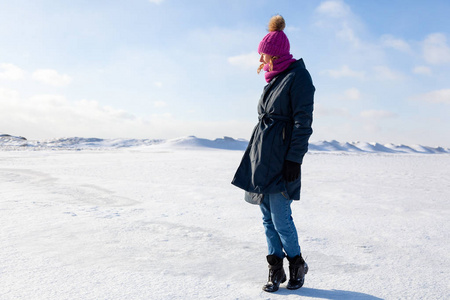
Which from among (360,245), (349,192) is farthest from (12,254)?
(349,192)

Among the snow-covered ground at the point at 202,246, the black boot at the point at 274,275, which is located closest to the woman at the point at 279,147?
the black boot at the point at 274,275

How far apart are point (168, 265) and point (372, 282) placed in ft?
3.96

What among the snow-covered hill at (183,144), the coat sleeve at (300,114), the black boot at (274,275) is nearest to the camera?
the coat sleeve at (300,114)

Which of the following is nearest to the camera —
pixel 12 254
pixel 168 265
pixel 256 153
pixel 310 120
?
pixel 310 120

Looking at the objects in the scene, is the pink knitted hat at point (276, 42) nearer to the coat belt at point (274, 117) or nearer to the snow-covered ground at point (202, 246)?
the coat belt at point (274, 117)

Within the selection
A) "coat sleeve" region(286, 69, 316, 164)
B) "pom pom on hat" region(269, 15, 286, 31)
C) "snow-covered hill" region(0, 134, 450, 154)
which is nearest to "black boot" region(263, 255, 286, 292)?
"coat sleeve" region(286, 69, 316, 164)

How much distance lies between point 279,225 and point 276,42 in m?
0.98

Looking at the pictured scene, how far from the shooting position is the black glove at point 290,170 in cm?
181

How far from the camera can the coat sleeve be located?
→ 1.78 meters

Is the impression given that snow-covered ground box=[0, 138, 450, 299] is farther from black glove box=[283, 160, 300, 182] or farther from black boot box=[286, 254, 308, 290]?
black glove box=[283, 160, 300, 182]

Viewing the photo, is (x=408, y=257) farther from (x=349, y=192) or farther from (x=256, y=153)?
(x=349, y=192)

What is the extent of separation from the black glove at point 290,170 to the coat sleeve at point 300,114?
0.09ft

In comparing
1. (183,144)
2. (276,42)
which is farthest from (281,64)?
(183,144)

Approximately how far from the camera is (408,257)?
8.09ft
